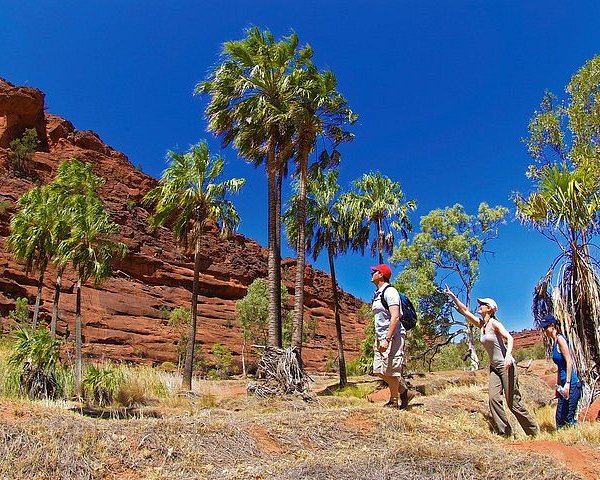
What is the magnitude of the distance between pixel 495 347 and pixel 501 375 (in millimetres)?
369

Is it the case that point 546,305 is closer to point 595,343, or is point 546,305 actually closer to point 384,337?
point 595,343

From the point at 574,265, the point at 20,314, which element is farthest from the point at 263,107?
the point at 20,314

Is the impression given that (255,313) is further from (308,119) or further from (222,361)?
(308,119)

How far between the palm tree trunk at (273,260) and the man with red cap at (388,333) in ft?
32.2

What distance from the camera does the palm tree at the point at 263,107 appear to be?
17.5 metres

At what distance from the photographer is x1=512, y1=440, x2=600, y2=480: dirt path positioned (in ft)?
16.1

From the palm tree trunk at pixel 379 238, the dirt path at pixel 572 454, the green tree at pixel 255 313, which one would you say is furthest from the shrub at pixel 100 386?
the green tree at pixel 255 313

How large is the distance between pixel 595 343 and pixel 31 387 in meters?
12.4

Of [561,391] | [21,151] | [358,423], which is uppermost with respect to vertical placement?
[21,151]

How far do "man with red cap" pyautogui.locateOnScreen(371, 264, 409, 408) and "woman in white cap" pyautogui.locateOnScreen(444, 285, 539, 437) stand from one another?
0.92 meters

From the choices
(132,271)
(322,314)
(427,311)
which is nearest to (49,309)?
(132,271)

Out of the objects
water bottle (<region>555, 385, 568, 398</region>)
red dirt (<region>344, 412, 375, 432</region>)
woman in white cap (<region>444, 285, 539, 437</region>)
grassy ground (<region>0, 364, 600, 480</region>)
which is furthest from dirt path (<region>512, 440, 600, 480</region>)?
red dirt (<region>344, 412, 375, 432</region>)

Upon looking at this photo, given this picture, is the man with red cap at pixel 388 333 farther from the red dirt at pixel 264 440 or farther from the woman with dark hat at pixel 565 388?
the woman with dark hat at pixel 565 388

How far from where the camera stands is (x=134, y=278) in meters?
58.4
